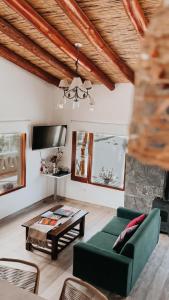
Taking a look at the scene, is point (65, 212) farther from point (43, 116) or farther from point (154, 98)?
point (154, 98)

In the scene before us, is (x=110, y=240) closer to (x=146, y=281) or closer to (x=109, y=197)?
(x=146, y=281)

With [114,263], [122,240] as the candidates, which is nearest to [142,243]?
[122,240]

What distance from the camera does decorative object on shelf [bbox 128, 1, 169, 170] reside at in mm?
736

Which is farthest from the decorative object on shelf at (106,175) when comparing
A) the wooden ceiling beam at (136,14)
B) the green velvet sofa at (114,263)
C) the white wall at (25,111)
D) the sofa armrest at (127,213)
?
the wooden ceiling beam at (136,14)

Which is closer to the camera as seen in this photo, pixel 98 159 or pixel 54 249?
pixel 54 249

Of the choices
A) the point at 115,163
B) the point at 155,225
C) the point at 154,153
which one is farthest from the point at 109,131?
the point at 154,153

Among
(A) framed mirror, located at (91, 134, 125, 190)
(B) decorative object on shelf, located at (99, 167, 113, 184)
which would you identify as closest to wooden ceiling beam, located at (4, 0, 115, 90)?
(A) framed mirror, located at (91, 134, 125, 190)

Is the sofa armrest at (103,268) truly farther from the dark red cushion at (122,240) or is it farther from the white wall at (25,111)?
the white wall at (25,111)

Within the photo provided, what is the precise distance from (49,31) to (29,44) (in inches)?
28.5

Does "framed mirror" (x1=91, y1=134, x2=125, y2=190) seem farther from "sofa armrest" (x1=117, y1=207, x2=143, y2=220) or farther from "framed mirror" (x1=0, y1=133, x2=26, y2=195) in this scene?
"framed mirror" (x1=0, y1=133, x2=26, y2=195)

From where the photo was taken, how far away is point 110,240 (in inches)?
171

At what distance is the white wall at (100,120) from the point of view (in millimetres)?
6387

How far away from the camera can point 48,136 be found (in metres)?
6.62

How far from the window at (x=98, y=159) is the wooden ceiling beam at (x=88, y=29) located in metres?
2.10
